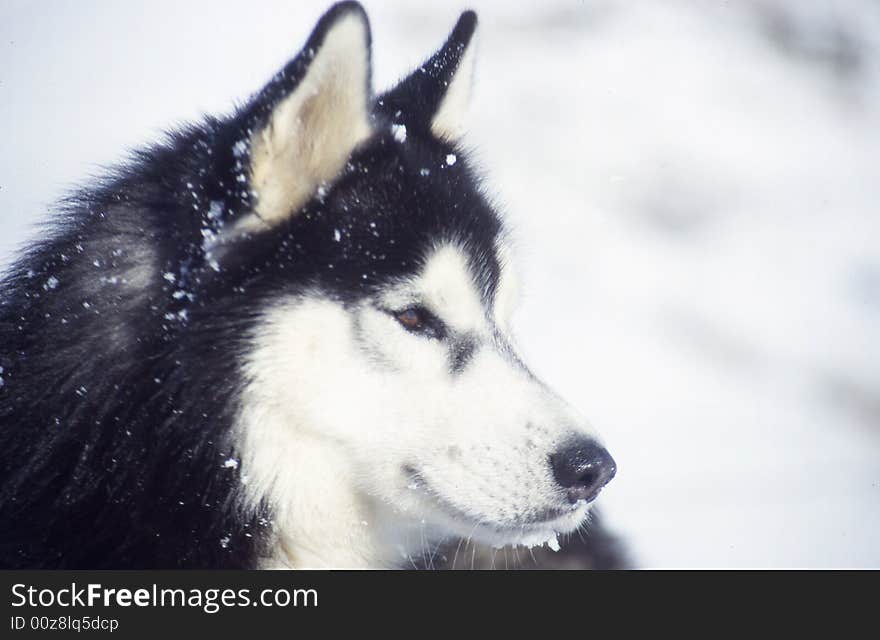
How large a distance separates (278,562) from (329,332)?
0.50 meters

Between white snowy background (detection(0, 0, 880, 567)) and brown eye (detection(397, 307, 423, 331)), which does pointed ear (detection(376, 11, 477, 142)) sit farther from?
brown eye (detection(397, 307, 423, 331))

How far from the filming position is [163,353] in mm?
1494

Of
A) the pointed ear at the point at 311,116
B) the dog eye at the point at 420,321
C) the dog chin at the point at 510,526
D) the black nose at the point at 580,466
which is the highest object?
the pointed ear at the point at 311,116

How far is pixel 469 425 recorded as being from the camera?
1.52 meters

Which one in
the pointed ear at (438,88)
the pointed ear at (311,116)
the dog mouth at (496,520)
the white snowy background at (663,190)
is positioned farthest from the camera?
the white snowy background at (663,190)

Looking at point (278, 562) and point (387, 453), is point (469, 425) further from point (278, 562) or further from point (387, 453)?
point (278, 562)

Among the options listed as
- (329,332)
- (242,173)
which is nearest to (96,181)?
(242,173)

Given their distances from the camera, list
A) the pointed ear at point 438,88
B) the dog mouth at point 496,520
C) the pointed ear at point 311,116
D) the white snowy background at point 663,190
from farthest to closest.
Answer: the white snowy background at point 663,190 → the pointed ear at point 438,88 → the dog mouth at point 496,520 → the pointed ear at point 311,116

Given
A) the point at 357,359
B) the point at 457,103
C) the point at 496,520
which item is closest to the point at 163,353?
the point at 357,359

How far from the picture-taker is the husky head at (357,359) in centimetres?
149

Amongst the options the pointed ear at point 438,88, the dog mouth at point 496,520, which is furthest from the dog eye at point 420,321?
the pointed ear at point 438,88

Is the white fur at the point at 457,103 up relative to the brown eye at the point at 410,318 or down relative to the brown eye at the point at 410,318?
up

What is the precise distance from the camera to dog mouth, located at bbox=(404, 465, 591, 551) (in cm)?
155

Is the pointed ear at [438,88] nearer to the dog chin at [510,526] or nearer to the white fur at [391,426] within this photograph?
the white fur at [391,426]
